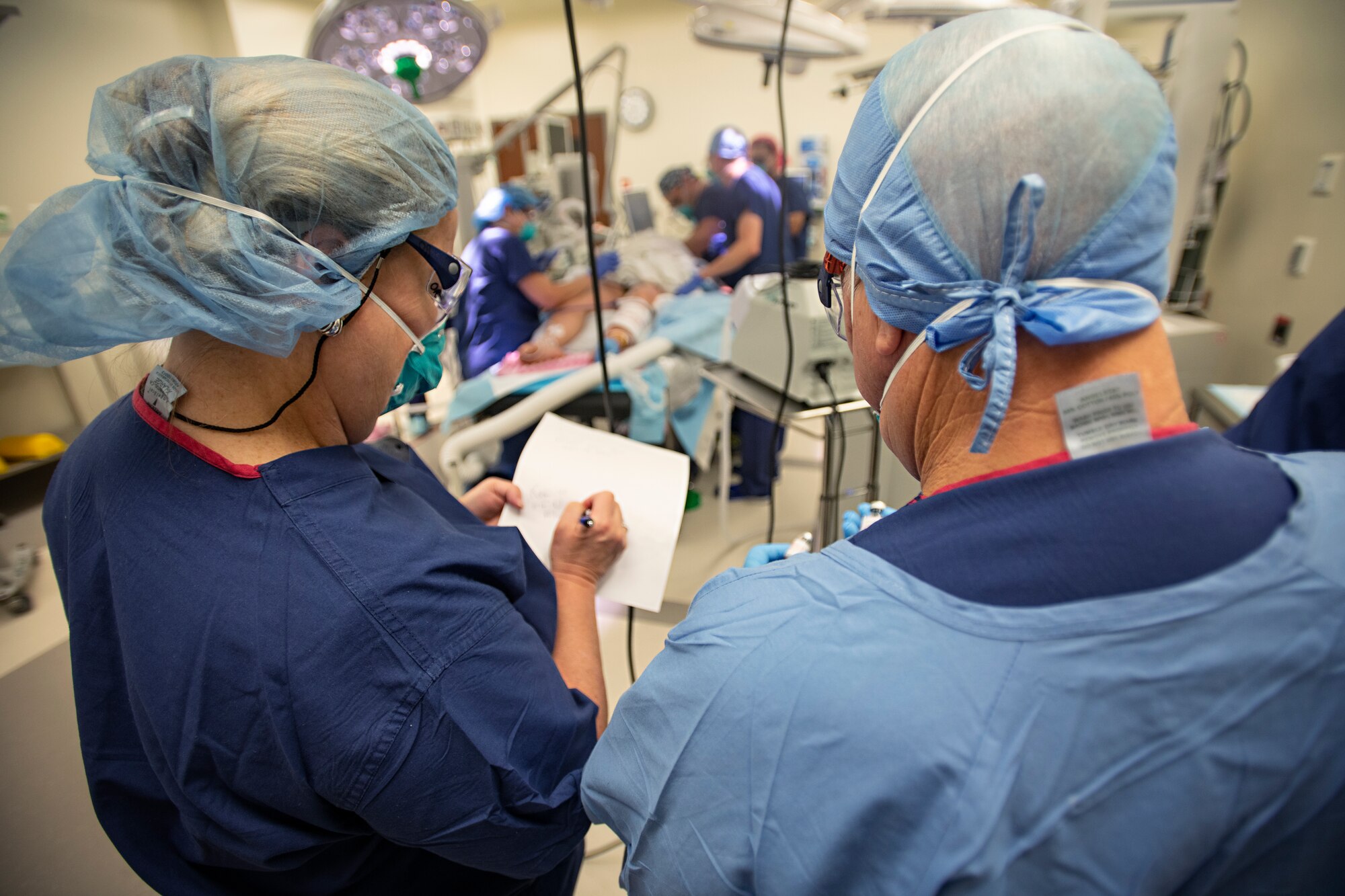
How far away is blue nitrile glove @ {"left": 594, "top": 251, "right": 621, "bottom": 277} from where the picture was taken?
3.03m

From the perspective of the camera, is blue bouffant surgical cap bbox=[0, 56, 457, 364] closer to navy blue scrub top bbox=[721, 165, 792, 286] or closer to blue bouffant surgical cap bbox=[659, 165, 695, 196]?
navy blue scrub top bbox=[721, 165, 792, 286]

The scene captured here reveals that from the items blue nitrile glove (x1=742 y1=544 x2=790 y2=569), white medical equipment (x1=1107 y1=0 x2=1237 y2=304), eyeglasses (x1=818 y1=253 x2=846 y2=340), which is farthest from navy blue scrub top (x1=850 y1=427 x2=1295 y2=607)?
white medical equipment (x1=1107 y1=0 x2=1237 y2=304)

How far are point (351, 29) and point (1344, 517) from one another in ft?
5.74

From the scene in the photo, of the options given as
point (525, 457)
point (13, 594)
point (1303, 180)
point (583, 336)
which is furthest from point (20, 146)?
point (1303, 180)

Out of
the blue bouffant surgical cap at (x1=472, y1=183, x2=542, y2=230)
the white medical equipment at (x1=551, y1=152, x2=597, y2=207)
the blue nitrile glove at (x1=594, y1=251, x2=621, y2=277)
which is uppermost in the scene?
the white medical equipment at (x1=551, y1=152, x2=597, y2=207)

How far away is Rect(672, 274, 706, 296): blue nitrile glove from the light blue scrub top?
111 inches

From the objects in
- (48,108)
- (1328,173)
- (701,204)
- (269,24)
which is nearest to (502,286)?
(701,204)

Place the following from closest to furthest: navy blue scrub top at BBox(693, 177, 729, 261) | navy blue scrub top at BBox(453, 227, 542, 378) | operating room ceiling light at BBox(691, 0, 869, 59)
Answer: operating room ceiling light at BBox(691, 0, 869, 59) < navy blue scrub top at BBox(453, 227, 542, 378) < navy blue scrub top at BBox(693, 177, 729, 261)

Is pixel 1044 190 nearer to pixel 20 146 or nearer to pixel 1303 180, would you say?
pixel 1303 180

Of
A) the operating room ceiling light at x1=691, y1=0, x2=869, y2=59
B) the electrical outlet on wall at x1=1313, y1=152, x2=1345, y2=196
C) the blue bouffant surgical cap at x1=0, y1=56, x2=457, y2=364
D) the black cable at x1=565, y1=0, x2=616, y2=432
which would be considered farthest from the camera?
the electrical outlet on wall at x1=1313, y1=152, x2=1345, y2=196

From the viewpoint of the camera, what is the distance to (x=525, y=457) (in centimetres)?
109

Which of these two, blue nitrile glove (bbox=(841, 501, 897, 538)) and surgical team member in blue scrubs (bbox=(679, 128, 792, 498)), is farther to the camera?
surgical team member in blue scrubs (bbox=(679, 128, 792, 498))

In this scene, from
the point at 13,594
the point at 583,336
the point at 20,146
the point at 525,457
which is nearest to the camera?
the point at 525,457

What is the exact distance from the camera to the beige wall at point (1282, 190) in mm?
2090
